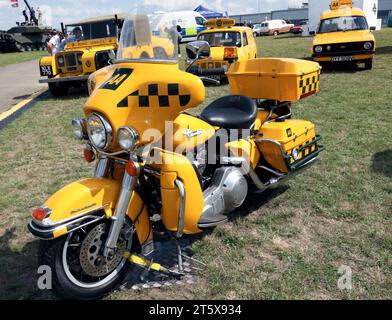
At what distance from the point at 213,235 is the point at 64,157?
3.05 m

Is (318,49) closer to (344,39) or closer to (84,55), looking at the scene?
(344,39)

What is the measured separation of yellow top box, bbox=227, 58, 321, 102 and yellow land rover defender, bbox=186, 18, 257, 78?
6.28 m

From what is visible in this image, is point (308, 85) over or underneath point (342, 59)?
over

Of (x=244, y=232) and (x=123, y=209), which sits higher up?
(x=123, y=209)

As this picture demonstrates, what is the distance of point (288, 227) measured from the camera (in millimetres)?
3652

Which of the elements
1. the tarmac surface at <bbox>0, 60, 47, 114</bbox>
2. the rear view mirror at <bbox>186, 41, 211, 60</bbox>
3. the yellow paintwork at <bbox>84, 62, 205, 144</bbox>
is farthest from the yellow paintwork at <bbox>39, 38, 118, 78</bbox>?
the yellow paintwork at <bbox>84, 62, 205, 144</bbox>

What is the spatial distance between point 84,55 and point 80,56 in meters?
0.35

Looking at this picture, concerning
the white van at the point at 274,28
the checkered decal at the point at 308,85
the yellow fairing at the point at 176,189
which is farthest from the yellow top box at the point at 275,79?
the white van at the point at 274,28

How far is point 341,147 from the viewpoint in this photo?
5414 mm

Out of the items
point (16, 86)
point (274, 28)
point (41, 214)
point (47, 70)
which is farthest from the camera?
point (274, 28)

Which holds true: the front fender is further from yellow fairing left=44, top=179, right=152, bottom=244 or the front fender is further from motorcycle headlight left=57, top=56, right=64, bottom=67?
motorcycle headlight left=57, top=56, right=64, bottom=67

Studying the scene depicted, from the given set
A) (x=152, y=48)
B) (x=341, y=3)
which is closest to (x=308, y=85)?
(x=152, y=48)
